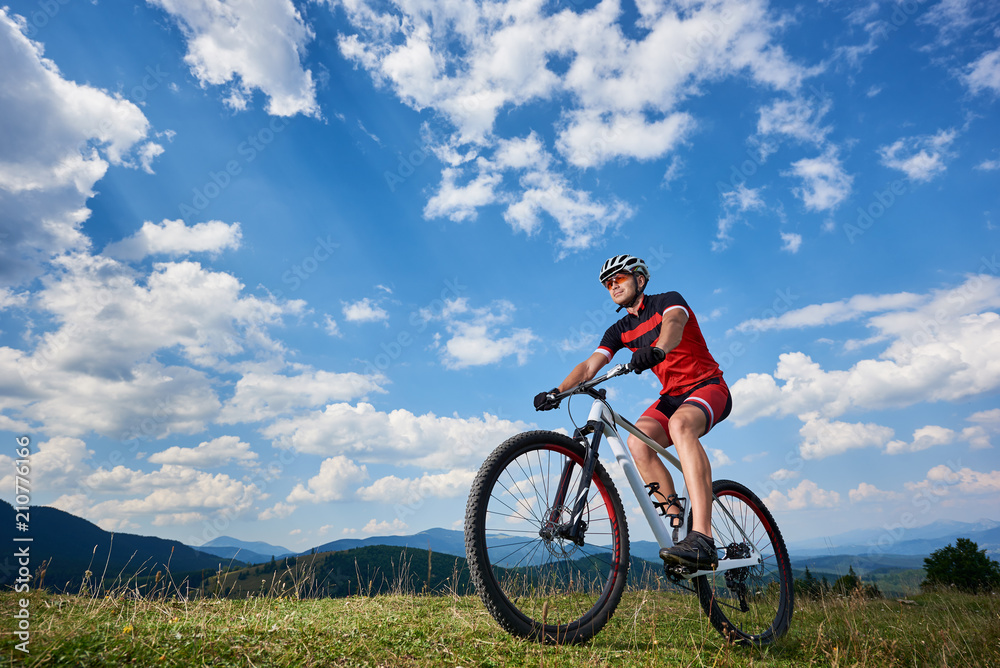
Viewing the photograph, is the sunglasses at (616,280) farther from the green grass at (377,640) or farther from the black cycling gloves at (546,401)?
the green grass at (377,640)

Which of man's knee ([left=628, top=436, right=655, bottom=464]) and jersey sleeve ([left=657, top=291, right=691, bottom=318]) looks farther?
man's knee ([left=628, top=436, right=655, bottom=464])

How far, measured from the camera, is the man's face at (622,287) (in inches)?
194

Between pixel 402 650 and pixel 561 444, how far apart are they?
1661 millimetres

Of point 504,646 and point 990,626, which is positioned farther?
point 990,626

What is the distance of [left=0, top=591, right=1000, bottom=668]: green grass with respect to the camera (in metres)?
2.44

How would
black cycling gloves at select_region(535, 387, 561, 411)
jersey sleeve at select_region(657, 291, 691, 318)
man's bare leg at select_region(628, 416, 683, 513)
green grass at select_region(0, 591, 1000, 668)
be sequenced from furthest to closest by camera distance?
man's bare leg at select_region(628, 416, 683, 513) < jersey sleeve at select_region(657, 291, 691, 318) < black cycling gloves at select_region(535, 387, 561, 411) < green grass at select_region(0, 591, 1000, 668)

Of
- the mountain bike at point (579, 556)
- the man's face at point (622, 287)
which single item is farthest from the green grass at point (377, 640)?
the man's face at point (622, 287)

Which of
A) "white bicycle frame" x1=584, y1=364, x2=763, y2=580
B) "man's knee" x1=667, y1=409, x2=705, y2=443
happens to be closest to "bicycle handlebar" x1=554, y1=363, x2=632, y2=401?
"white bicycle frame" x1=584, y1=364, x2=763, y2=580

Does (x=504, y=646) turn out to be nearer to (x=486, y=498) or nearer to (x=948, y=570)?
(x=486, y=498)

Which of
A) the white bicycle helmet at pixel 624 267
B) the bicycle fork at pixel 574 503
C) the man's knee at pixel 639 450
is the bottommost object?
the bicycle fork at pixel 574 503

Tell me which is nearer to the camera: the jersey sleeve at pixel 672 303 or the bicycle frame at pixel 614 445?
the bicycle frame at pixel 614 445

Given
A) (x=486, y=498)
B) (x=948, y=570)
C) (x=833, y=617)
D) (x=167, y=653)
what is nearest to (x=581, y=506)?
(x=486, y=498)

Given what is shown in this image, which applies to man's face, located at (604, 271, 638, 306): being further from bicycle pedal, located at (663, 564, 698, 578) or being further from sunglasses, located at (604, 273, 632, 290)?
bicycle pedal, located at (663, 564, 698, 578)

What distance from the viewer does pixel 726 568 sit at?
4605 millimetres
